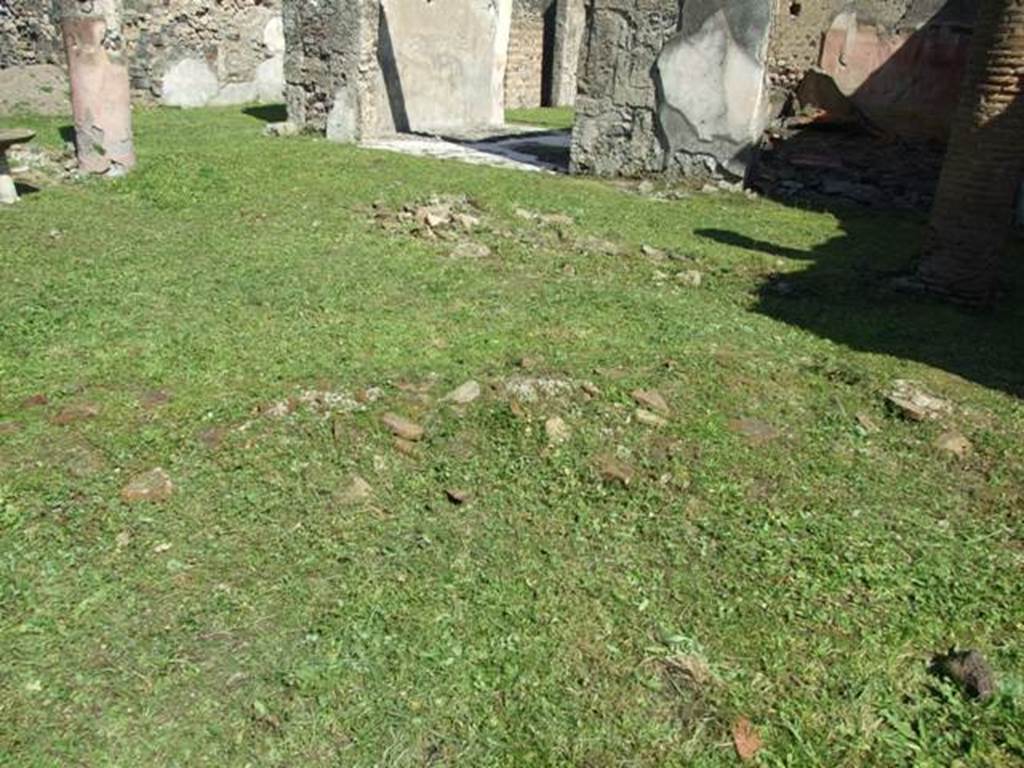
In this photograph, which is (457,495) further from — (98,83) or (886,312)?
(98,83)

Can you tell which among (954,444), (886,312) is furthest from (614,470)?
(886,312)

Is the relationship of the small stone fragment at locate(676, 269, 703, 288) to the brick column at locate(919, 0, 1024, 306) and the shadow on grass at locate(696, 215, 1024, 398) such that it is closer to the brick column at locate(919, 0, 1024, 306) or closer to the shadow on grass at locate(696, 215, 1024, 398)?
the shadow on grass at locate(696, 215, 1024, 398)

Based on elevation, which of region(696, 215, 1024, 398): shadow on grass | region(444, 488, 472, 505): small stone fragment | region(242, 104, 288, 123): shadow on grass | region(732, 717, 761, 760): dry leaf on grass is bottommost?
region(732, 717, 761, 760): dry leaf on grass

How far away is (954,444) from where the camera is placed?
374 centimetres

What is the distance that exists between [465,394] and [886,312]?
325 cm

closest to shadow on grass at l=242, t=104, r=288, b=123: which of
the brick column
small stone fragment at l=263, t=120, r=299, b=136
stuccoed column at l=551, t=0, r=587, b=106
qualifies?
small stone fragment at l=263, t=120, r=299, b=136

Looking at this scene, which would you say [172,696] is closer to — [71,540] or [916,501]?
[71,540]

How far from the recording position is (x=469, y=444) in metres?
3.51

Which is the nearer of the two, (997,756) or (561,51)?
(997,756)

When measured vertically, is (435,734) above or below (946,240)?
below

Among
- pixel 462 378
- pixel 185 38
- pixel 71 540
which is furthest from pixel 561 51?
pixel 71 540

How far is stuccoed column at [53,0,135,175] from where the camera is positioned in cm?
766

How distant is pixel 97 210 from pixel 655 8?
614 cm

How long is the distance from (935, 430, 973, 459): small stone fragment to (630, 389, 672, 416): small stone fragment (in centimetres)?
120
